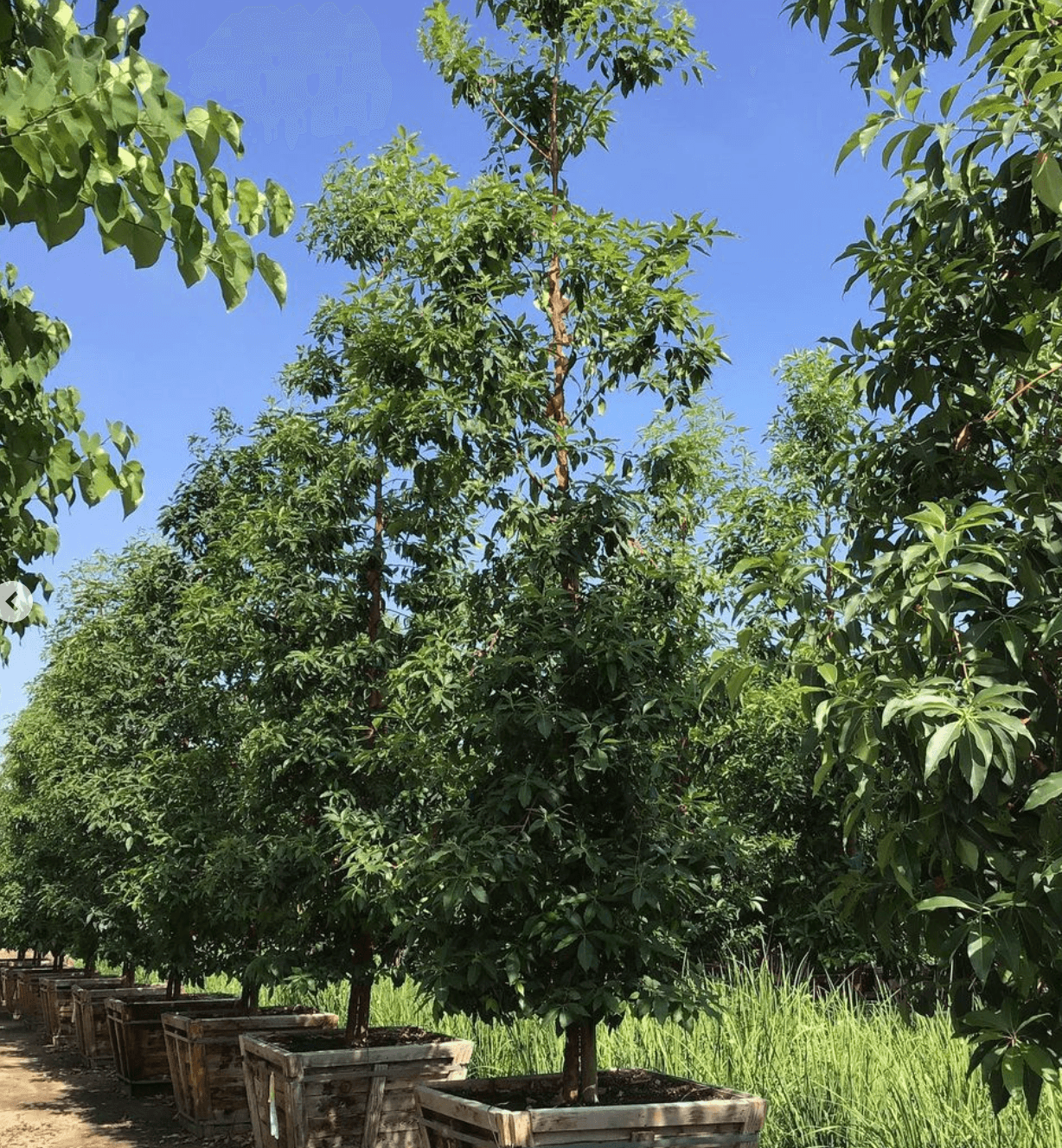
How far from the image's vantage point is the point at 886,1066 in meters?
6.75

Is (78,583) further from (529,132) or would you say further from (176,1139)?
(529,132)

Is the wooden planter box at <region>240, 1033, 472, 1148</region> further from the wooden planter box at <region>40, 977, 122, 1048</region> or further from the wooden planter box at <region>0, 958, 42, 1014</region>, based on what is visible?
the wooden planter box at <region>0, 958, 42, 1014</region>

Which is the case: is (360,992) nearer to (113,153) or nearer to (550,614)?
(550,614)

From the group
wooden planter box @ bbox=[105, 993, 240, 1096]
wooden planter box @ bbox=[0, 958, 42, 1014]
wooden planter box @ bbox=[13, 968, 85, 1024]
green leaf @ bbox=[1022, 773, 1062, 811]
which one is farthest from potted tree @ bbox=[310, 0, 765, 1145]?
wooden planter box @ bbox=[0, 958, 42, 1014]

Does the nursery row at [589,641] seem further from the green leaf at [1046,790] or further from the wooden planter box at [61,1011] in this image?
the wooden planter box at [61,1011]

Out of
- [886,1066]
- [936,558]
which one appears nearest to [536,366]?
[936,558]

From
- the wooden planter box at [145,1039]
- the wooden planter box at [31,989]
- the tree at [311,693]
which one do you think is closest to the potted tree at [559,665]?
the tree at [311,693]

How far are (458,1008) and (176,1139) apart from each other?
570 cm

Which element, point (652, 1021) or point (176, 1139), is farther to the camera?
point (176, 1139)

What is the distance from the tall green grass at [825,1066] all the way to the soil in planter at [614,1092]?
476 millimetres

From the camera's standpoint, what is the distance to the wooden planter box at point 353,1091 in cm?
758

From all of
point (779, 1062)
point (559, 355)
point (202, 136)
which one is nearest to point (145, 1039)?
point (779, 1062)

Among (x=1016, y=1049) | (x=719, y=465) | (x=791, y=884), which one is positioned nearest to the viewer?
(x=1016, y=1049)

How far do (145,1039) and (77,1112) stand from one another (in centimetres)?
107
